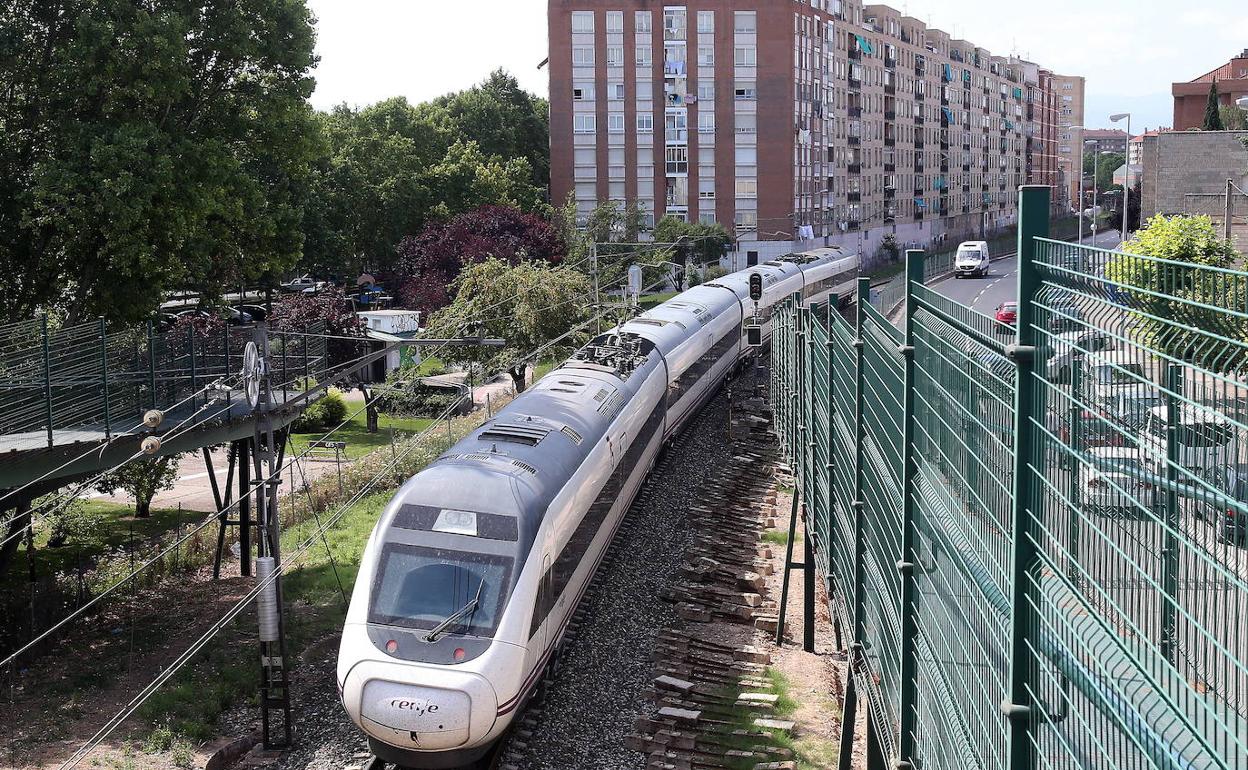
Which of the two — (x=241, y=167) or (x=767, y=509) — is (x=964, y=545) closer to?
(x=767, y=509)

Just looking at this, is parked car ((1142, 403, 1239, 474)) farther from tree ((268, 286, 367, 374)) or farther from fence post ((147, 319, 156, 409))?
tree ((268, 286, 367, 374))

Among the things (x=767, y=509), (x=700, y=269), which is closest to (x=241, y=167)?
(x=767, y=509)

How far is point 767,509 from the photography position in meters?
25.8

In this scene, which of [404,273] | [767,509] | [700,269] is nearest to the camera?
[767,509]

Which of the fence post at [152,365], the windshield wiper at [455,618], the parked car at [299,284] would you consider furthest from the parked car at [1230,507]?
the parked car at [299,284]

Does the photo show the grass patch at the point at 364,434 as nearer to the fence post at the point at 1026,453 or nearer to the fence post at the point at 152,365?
the fence post at the point at 152,365

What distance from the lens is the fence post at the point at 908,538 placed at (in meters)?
6.71

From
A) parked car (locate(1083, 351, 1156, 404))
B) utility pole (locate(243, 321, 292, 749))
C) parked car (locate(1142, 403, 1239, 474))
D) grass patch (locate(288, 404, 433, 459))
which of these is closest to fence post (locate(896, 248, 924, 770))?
parked car (locate(1083, 351, 1156, 404))

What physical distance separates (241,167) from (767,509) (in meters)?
12.8

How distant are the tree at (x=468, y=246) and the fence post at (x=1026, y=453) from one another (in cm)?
4951

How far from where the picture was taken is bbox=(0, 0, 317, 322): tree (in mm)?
22672

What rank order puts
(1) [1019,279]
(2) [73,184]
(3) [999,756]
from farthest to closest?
(2) [73,184] < (3) [999,756] < (1) [1019,279]

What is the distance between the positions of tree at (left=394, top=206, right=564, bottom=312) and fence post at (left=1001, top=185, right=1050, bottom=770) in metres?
49.5

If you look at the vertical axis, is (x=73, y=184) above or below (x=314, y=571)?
above
